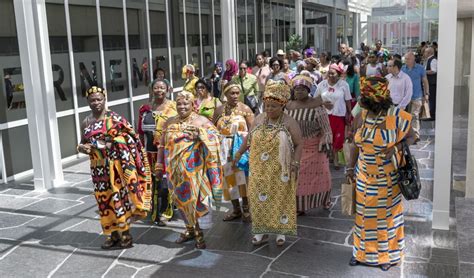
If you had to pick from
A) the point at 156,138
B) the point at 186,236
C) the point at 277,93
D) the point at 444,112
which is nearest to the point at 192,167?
the point at 186,236

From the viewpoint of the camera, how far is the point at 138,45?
38.0 ft

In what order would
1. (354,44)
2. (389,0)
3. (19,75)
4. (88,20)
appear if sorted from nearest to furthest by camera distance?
(19,75), (88,20), (389,0), (354,44)

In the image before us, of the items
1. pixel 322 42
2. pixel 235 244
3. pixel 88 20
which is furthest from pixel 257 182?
pixel 322 42

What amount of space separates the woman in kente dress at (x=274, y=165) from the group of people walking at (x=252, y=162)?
0.01 meters

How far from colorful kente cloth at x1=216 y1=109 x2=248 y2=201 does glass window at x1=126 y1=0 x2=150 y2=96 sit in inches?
238

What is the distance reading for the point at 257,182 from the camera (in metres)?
5.05

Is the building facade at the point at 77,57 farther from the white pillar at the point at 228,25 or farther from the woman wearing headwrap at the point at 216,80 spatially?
the woman wearing headwrap at the point at 216,80

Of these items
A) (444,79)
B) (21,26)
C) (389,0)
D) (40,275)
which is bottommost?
(40,275)

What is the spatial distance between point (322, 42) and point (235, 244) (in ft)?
87.4

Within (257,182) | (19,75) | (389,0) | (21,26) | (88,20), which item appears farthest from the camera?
(389,0)

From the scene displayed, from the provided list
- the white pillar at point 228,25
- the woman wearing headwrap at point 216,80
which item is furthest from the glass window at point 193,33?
the woman wearing headwrap at point 216,80

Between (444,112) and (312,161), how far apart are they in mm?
1648

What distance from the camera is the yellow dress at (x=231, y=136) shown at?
19.0ft

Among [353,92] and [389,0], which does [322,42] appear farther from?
[353,92]
